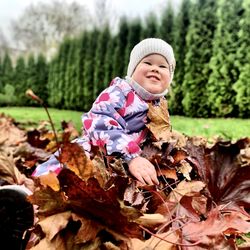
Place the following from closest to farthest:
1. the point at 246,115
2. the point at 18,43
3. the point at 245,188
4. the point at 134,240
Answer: the point at 134,240 < the point at 245,188 < the point at 246,115 < the point at 18,43

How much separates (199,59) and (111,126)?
1049cm

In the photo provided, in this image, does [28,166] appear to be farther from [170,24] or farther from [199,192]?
→ [170,24]

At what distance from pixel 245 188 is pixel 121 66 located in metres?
13.9

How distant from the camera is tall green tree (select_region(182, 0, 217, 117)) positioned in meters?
11.6

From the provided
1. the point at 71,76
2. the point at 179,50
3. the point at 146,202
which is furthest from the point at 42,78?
the point at 146,202

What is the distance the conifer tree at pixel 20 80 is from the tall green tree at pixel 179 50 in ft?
41.4

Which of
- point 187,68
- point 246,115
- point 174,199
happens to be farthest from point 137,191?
point 187,68

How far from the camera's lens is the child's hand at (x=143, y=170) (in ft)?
4.29

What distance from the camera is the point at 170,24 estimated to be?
13.0 m

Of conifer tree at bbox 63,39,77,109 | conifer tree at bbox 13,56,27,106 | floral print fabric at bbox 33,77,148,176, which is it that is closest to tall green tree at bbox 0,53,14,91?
conifer tree at bbox 13,56,27,106

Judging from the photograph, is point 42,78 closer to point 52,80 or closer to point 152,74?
point 52,80

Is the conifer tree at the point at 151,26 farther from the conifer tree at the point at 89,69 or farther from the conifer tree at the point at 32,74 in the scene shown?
the conifer tree at the point at 32,74

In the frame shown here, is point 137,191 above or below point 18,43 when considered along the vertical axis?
above

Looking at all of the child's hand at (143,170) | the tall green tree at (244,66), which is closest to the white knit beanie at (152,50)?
the child's hand at (143,170)
